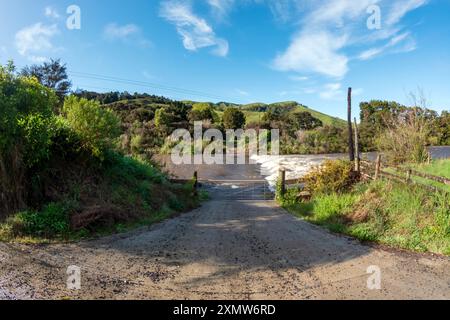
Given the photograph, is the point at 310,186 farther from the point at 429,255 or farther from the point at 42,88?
the point at 42,88

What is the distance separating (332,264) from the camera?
18.6 feet

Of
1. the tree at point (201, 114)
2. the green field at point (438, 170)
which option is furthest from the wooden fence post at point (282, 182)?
the tree at point (201, 114)

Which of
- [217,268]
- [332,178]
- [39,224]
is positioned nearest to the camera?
[217,268]

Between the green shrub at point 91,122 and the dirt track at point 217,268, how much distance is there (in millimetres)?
2774

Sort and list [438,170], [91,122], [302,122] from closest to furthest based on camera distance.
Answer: [91,122]
[438,170]
[302,122]

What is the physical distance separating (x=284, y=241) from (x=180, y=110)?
4067cm

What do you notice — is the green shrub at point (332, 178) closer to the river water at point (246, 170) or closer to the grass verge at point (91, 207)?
the grass verge at point (91, 207)

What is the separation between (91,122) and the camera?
8.39 m

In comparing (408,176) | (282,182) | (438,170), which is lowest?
(282,182)

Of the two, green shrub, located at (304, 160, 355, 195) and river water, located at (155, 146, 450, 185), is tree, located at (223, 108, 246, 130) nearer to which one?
river water, located at (155, 146, 450, 185)

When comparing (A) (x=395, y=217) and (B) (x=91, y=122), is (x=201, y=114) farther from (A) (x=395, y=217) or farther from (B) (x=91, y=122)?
(A) (x=395, y=217)

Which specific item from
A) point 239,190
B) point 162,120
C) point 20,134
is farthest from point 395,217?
point 162,120

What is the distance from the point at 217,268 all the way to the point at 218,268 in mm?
16

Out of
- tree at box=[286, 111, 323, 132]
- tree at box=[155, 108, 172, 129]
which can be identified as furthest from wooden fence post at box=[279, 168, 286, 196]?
tree at box=[286, 111, 323, 132]
